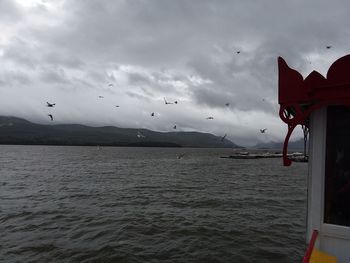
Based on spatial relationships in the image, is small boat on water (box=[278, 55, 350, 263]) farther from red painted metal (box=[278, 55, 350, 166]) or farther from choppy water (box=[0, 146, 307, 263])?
choppy water (box=[0, 146, 307, 263])

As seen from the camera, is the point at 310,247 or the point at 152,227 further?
the point at 152,227

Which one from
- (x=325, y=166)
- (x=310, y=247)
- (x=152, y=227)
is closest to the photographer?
(x=310, y=247)

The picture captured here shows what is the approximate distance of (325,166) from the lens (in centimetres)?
651

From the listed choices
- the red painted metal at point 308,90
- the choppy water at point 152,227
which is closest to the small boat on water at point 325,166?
the red painted metal at point 308,90

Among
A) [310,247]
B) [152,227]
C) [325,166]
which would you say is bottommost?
[152,227]

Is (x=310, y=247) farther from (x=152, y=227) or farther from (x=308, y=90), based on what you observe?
(x=152, y=227)

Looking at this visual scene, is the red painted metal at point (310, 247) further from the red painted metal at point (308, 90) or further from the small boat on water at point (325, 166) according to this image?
the red painted metal at point (308, 90)

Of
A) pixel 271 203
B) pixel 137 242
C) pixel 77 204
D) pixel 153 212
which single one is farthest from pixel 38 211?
pixel 271 203

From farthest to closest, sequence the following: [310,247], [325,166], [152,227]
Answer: [152,227]
[325,166]
[310,247]

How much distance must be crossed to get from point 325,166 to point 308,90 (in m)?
1.57

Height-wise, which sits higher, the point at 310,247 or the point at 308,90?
the point at 308,90

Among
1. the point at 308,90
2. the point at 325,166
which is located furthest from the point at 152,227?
the point at 308,90

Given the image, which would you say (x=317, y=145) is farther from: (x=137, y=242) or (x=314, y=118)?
(x=137, y=242)

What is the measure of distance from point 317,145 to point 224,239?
10.2m
